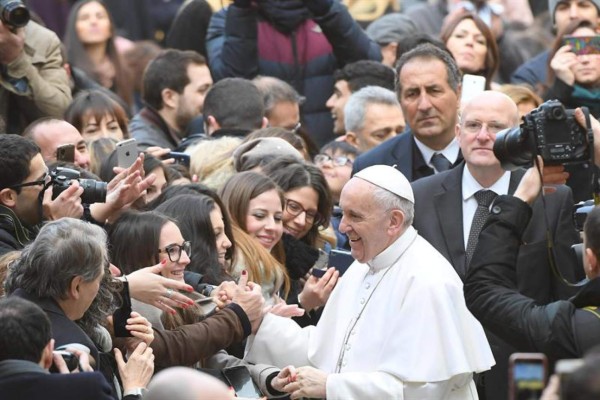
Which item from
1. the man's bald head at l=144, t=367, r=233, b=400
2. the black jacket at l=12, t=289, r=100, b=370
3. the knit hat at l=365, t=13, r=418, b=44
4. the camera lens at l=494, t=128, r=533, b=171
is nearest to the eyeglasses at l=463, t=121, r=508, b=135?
the camera lens at l=494, t=128, r=533, b=171

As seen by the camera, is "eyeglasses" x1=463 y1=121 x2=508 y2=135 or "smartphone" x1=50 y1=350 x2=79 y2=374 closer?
"smartphone" x1=50 y1=350 x2=79 y2=374

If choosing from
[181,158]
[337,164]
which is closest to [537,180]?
[181,158]

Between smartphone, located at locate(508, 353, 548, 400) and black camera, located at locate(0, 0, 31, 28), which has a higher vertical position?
black camera, located at locate(0, 0, 31, 28)

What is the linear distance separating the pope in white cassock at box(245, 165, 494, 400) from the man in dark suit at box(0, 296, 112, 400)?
5.41 feet

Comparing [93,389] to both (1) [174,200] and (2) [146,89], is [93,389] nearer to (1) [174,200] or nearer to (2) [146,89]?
(1) [174,200]

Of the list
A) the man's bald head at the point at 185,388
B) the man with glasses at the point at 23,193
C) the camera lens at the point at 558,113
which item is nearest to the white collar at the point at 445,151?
the camera lens at the point at 558,113

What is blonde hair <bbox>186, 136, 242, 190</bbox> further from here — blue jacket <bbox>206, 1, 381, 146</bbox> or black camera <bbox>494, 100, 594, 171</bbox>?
black camera <bbox>494, 100, 594, 171</bbox>

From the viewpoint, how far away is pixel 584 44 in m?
A: 10.5

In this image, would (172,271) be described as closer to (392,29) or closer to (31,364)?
(31,364)

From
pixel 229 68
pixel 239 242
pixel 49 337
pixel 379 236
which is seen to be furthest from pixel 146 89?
pixel 49 337

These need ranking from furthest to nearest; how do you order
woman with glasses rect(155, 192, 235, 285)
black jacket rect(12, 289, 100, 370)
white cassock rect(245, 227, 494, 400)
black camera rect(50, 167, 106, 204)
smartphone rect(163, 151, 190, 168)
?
smartphone rect(163, 151, 190, 168) → woman with glasses rect(155, 192, 235, 285) → black camera rect(50, 167, 106, 204) → white cassock rect(245, 227, 494, 400) → black jacket rect(12, 289, 100, 370)

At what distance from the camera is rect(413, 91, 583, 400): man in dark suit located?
310 inches

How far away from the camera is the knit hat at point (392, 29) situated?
516 inches

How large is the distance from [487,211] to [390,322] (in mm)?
1226
